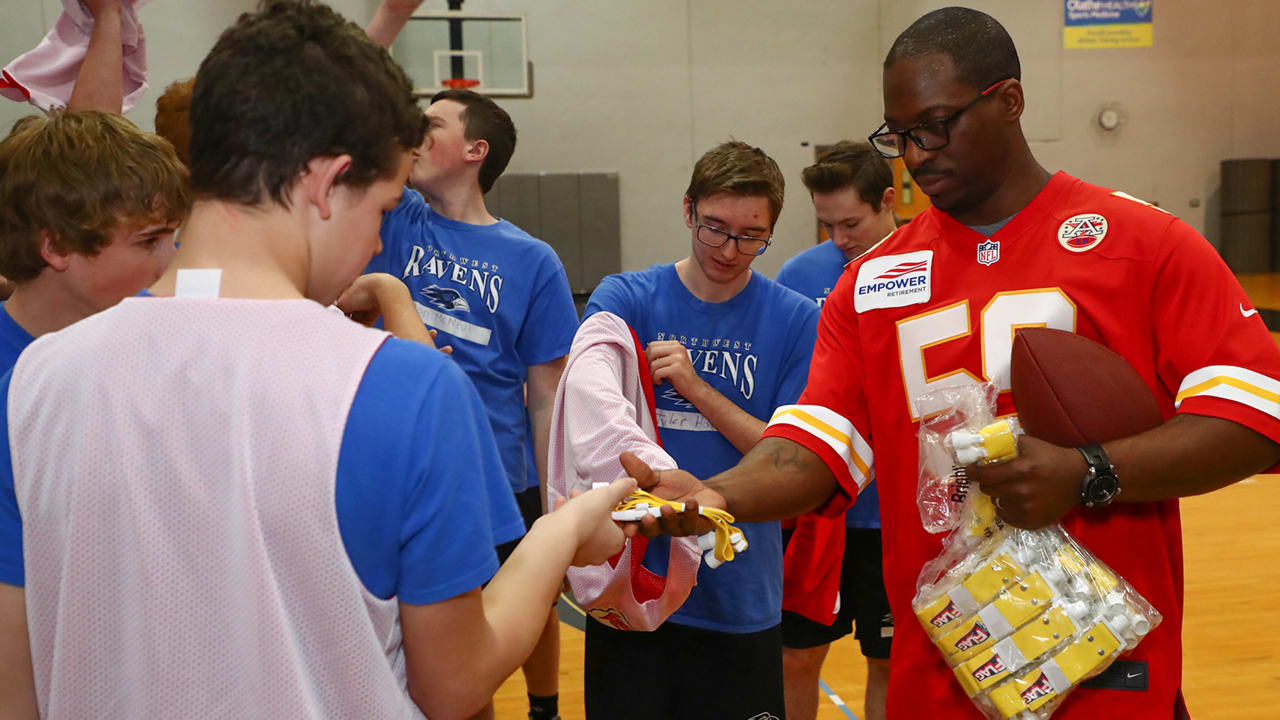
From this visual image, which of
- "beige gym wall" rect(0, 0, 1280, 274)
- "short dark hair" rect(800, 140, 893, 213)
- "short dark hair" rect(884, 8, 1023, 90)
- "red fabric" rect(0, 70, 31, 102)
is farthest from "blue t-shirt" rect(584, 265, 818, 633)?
"beige gym wall" rect(0, 0, 1280, 274)

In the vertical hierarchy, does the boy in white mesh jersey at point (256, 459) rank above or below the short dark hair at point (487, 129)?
below

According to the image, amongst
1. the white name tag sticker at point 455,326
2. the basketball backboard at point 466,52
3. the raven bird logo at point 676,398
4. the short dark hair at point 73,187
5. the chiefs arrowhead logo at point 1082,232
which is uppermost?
the basketball backboard at point 466,52

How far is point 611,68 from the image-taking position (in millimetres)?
14070

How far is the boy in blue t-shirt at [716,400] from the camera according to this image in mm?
2852

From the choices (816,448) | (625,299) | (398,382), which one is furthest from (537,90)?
(398,382)

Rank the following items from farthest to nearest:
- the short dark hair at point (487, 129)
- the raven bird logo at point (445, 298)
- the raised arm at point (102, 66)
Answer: the short dark hair at point (487, 129) → the raven bird logo at point (445, 298) → the raised arm at point (102, 66)

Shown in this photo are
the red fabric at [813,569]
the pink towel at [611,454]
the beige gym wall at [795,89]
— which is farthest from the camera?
the beige gym wall at [795,89]

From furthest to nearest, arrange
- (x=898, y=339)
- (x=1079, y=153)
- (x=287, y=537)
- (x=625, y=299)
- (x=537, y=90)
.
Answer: (x=1079, y=153)
(x=537, y=90)
(x=625, y=299)
(x=898, y=339)
(x=287, y=537)

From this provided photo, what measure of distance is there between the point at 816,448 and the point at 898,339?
28 centimetres

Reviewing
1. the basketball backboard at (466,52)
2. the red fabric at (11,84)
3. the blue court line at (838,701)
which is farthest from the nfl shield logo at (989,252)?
the basketball backboard at (466,52)

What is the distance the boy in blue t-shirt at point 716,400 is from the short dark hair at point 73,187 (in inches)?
55.0

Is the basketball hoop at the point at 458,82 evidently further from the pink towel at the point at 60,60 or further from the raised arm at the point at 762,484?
the raised arm at the point at 762,484

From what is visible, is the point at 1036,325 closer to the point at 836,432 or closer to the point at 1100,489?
the point at 1100,489

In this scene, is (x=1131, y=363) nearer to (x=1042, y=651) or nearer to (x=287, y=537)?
(x=1042, y=651)
